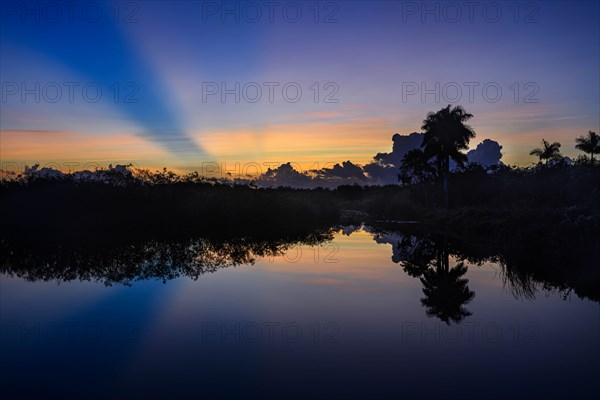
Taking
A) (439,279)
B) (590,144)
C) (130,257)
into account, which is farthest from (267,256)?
(590,144)

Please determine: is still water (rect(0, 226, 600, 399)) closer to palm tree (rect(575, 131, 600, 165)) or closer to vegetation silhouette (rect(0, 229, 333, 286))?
vegetation silhouette (rect(0, 229, 333, 286))

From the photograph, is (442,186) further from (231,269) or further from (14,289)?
(14,289)

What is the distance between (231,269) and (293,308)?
779cm

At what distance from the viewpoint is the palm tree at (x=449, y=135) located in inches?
2293

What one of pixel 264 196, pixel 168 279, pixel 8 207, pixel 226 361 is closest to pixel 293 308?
pixel 226 361

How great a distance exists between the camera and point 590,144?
73188mm

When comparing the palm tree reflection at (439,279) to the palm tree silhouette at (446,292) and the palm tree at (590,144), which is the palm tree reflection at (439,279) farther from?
the palm tree at (590,144)

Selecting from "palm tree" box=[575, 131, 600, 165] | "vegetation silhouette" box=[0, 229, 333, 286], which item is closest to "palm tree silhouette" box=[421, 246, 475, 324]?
"vegetation silhouette" box=[0, 229, 333, 286]

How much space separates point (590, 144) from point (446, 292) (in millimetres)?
72325

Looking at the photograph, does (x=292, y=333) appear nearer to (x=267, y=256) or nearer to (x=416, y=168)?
(x=267, y=256)

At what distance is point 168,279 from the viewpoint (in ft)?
61.3

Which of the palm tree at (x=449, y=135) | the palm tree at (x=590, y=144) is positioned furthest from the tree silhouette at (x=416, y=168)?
the palm tree at (x=590, y=144)

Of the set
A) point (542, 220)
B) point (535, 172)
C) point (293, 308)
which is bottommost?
point (293, 308)

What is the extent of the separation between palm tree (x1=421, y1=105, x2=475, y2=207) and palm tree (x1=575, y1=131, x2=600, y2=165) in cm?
2885
